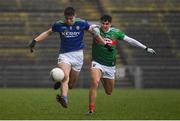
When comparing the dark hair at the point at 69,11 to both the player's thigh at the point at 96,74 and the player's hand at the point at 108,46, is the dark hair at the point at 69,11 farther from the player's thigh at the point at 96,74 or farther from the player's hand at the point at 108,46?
the player's thigh at the point at 96,74

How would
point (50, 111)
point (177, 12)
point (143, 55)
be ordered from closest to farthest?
point (50, 111) → point (143, 55) → point (177, 12)

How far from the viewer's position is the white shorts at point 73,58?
15.6m

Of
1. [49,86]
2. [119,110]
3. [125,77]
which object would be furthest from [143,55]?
[119,110]

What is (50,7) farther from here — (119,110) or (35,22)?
(119,110)

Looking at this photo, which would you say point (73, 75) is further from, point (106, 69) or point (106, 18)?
point (106, 18)

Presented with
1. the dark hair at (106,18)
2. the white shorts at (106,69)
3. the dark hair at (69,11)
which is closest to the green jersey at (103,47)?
the white shorts at (106,69)

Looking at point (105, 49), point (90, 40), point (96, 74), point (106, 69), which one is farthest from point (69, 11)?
point (90, 40)

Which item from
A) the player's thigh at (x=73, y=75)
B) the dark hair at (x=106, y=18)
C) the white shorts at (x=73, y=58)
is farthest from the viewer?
the player's thigh at (x=73, y=75)

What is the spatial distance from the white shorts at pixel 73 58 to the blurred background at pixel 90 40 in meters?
18.6

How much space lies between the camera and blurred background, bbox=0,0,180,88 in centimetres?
3481

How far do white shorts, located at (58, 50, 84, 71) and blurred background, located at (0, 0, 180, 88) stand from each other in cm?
1860

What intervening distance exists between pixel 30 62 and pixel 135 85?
539cm

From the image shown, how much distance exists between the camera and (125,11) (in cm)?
3872

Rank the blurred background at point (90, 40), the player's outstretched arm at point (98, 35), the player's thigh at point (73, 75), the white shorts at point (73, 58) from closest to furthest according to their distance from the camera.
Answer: the player's outstretched arm at point (98, 35), the white shorts at point (73, 58), the player's thigh at point (73, 75), the blurred background at point (90, 40)
